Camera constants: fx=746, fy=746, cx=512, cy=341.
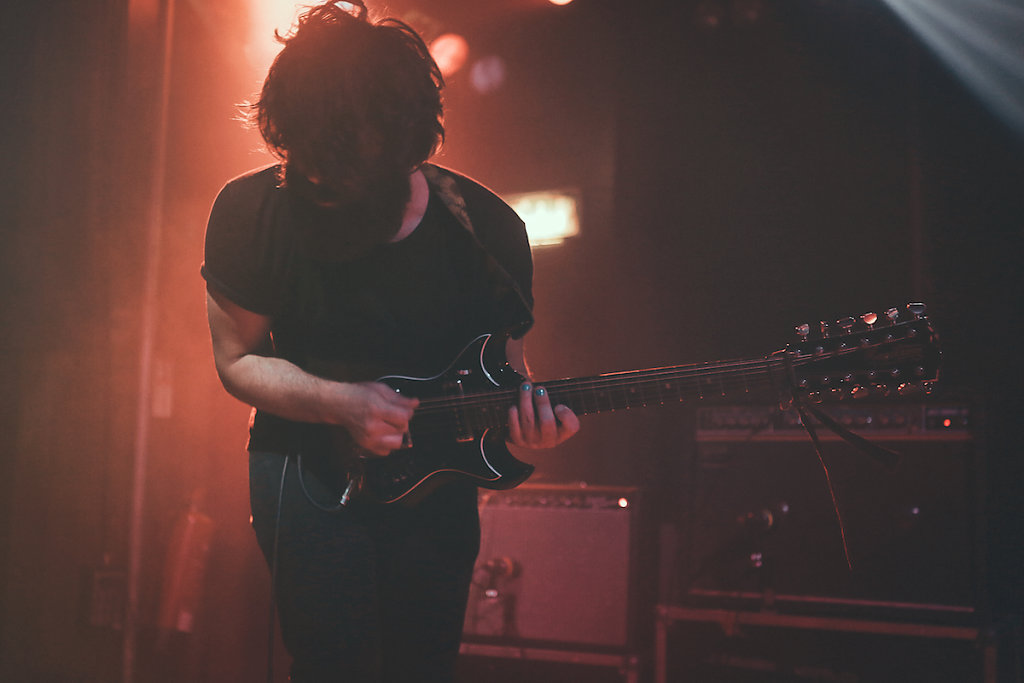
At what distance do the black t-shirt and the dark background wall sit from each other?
68.4 inches

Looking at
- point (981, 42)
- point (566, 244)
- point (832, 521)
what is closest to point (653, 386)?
point (832, 521)

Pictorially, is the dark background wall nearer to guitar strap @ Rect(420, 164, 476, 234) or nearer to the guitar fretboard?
the guitar fretboard

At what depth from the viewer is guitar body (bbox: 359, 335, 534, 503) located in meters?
1.50

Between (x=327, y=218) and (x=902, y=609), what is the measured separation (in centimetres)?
210

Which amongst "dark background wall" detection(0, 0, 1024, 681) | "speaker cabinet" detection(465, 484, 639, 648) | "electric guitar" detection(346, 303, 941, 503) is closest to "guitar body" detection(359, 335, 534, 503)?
"electric guitar" detection(346, 303, 941, 503)

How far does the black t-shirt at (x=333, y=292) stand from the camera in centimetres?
152

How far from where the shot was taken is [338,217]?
1576 millimetres

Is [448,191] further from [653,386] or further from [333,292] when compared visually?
[653,386]

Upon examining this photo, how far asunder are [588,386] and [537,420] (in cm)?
18

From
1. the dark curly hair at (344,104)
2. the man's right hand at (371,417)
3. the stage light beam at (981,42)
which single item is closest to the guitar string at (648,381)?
the man's right hand at (371,417)

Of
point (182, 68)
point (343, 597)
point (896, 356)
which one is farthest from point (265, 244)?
point (182, 68)

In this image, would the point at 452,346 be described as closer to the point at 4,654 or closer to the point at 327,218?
the point at 327,218

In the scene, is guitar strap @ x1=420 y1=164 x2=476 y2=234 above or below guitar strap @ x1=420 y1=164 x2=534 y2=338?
above

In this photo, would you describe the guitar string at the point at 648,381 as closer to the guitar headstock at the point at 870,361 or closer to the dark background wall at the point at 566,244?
the guitar headstock at the point at 870,361
